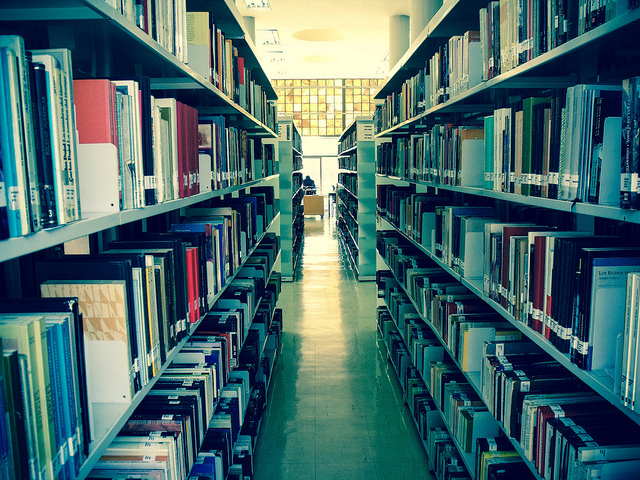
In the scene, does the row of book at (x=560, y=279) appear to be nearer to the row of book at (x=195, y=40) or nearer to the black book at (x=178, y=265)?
the black book at (x=178, y=265)

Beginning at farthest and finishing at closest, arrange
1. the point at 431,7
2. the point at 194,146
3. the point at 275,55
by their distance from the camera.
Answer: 1. the point at 275,55
2. the point at 431,7
3. the point at 194,146

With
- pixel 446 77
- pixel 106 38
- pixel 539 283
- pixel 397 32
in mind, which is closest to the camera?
pixel 106 38

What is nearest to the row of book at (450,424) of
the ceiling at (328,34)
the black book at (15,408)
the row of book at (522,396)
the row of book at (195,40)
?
the row of book at (522,396)

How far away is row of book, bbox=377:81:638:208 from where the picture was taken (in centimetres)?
107

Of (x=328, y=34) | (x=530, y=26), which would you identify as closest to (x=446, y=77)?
(x=530, y=26)

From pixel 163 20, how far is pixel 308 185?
14.0 m

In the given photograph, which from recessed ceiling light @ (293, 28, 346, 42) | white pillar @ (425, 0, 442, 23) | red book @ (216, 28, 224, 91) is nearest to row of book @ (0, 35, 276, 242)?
red book @ (216, 28, 224, 91)

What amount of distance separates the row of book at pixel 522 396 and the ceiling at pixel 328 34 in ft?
11.7

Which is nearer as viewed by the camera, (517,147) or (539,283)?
(539,283)

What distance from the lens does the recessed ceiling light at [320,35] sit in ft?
29.3

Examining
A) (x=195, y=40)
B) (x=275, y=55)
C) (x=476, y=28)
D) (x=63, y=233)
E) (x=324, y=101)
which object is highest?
(x=275, y=55)

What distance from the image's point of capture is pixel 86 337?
3.63ft

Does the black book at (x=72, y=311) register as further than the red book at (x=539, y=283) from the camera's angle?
No

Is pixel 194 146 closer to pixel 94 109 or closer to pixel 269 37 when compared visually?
pixel 94 109
